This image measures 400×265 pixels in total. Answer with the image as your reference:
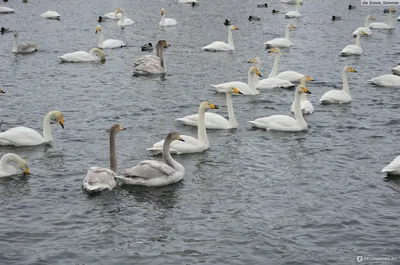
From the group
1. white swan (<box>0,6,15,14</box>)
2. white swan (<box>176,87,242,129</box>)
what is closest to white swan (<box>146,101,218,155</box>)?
white swan (<box>176,87,242,129</box>)

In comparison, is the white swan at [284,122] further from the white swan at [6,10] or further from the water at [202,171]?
the white swan at [6,10]

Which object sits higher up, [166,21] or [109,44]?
[166,21]

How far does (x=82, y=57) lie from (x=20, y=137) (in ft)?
43.0

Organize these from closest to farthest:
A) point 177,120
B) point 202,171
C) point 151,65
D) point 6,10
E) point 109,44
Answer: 1. point 202,171
2. point 177,120
3. point 151,65
4. point 109,44
5. point 6,10

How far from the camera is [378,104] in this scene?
25.3 meters

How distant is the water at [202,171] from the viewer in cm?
1409

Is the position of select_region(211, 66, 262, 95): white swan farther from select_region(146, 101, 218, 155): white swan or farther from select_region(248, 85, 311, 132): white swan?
select_region(146, 101, 218, 155): white swan

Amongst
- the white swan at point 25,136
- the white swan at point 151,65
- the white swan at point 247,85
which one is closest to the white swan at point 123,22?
the white swan at point 151,65

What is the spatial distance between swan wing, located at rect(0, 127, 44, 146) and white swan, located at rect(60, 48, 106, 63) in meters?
12.6

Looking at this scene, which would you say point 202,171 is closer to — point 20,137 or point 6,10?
point 20,137

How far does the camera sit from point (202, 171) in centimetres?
1839

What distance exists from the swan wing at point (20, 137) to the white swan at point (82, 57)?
41.2 ft

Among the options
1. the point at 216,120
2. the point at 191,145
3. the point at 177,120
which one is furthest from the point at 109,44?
the point at 191,145

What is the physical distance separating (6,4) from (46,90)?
27.3 metres
